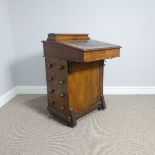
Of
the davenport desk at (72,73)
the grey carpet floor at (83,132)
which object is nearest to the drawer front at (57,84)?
the davenport desk at (72,73)

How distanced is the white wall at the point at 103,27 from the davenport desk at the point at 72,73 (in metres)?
0.60

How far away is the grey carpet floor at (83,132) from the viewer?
145cm

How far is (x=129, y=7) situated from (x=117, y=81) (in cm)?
113

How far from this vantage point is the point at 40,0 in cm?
246

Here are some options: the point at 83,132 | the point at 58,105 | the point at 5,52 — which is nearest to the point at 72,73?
the point at 58,105

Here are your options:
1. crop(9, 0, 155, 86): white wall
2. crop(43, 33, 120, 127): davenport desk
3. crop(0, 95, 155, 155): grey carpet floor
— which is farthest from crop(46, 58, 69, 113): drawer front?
crop(9, 0, 155, 86): white wall

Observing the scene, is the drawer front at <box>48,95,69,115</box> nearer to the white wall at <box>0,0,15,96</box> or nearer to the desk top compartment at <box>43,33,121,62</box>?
the desk top compartment at <box>43,33,121,62</box>

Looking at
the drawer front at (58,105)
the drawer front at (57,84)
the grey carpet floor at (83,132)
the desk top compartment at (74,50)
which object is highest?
the desk top compartment at (74,50)

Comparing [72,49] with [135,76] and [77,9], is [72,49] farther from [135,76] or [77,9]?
[135,76]

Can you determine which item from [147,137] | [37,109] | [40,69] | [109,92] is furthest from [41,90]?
[147,137]

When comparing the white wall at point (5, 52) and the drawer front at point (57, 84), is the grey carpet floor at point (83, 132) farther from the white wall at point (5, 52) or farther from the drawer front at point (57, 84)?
the white wall at point (5, 52)

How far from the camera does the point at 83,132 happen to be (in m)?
1.70

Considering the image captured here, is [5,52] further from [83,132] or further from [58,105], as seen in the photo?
[83,132]

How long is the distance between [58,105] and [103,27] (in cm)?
137
